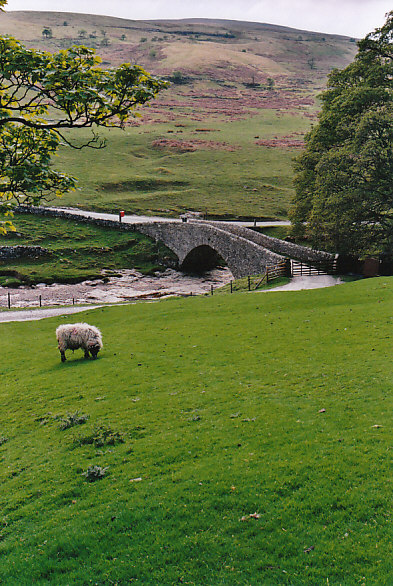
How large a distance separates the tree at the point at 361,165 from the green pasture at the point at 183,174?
128ft

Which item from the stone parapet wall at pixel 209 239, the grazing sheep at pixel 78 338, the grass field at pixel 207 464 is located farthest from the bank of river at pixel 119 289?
the grass field at pixel 207 464

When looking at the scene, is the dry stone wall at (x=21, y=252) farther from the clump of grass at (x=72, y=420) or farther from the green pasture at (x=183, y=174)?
the clump of grass at (x=72, y=420)

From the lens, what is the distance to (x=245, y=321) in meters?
27.4

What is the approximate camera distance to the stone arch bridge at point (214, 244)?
2056 inches

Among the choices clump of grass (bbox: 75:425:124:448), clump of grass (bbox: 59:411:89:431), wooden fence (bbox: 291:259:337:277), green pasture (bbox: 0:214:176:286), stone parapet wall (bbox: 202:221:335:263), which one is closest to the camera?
clump of grass (bbox: 75:425:124:448)

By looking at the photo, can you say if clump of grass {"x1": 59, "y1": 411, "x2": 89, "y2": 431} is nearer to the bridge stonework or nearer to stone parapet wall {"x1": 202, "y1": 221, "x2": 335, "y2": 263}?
the bridge stonework

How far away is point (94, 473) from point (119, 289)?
46283 millimetres

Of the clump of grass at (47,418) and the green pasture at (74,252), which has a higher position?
the green pasture at (74,252)

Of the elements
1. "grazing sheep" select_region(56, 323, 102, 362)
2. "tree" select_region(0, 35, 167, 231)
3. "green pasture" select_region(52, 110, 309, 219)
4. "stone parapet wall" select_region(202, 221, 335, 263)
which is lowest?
"grazing sheep" select_region(56, 323, 102, 362)

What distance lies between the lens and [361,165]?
42156 mm

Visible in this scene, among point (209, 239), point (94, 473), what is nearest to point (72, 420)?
point (94, 473)

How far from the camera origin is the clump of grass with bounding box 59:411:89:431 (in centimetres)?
→ 1462

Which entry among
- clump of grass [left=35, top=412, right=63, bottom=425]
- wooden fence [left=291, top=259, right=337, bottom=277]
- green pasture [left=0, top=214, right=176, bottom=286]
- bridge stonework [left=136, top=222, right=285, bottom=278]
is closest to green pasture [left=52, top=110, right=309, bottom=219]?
green pasture [left=0, top=214, right=176, bottom=286]

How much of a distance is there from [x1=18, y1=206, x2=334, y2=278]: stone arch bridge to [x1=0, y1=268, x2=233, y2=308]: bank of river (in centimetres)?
406
